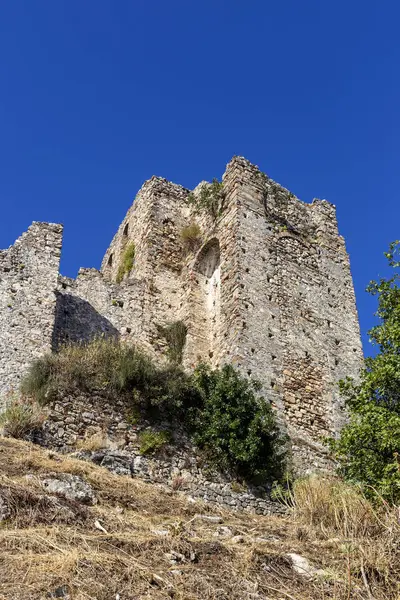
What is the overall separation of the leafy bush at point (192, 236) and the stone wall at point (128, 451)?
7658 mm

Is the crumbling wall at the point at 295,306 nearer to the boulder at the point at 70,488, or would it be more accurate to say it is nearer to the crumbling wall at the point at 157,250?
the crumbling wall at the point at 157,250

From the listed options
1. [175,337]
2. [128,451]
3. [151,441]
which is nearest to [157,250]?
[175,337]

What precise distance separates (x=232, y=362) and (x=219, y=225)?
458 centimetres

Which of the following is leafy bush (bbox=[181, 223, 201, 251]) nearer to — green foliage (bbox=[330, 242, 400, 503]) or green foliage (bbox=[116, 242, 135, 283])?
green foliage (bbox=[116, 242, 135, 283])

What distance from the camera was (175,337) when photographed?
17844 mm

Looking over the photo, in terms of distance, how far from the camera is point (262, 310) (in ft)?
54.3

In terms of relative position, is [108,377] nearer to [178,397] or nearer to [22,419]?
[178,397]

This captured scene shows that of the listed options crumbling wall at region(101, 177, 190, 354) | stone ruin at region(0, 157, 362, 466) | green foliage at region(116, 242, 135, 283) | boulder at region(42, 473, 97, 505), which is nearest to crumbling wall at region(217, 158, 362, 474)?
stone ruin at region(0, 157, 362, 466)

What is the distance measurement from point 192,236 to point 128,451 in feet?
29.2

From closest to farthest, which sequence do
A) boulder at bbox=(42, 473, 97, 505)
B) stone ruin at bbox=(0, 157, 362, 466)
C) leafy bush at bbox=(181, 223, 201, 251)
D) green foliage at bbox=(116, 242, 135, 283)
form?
boulder at bbox=(42, 473, 97, 505)
stone ruin at bbox=(0, 157, 362, 466)
leafy bush at bbox=(181, 223, 201, 251)
green foliage at bbox=(116, 242, 135, 283)

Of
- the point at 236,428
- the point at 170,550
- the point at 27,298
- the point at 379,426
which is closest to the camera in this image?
the point at 170,550

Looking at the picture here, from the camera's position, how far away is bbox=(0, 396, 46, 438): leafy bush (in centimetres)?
1105

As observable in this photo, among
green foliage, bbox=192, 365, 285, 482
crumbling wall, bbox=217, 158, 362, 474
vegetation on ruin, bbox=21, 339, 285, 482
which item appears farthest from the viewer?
crumbling wall, bbox=217, 158, 362, 474

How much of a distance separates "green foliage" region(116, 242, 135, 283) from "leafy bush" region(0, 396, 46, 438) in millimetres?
9182
